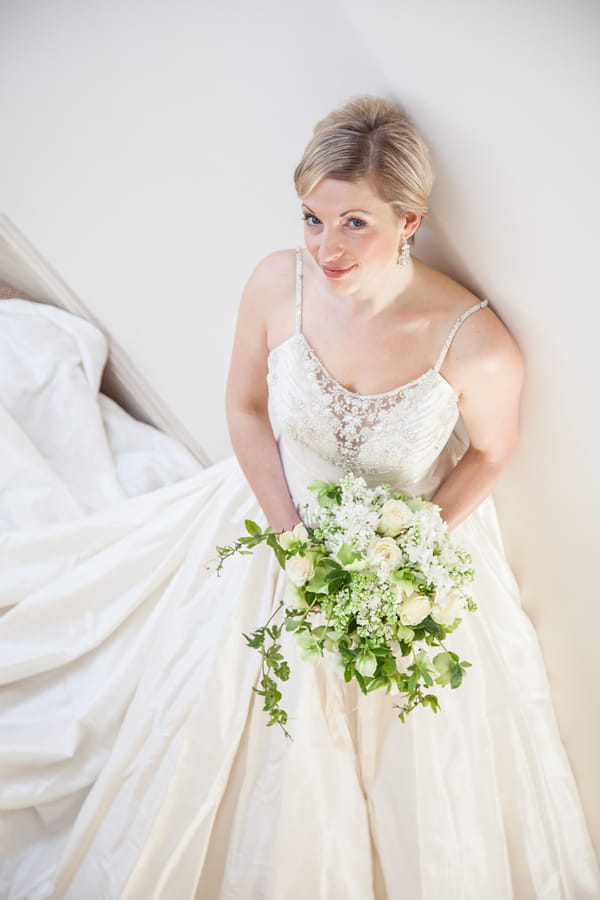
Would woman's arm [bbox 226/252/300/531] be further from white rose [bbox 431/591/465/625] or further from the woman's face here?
white rose [bbox 431/591/465/625]

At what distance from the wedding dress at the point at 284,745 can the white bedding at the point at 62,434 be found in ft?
1.11

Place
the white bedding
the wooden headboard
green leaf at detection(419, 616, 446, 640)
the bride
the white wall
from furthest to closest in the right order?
the wooden headboard < the white bedding < the bride < green leaf at detection(419, 616, 446, 640) < the white wall

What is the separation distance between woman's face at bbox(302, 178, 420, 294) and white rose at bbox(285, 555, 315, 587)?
487mm

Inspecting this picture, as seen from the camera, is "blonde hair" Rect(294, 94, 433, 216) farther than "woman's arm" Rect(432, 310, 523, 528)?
No

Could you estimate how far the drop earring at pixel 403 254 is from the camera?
1392 millimetres

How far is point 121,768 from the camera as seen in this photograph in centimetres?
151

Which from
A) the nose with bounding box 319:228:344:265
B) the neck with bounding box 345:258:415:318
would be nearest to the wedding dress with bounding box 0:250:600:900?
the neck with bounding box 345:258:415:318

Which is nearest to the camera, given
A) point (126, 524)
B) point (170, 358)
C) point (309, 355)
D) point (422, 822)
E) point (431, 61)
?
point (431, 61)

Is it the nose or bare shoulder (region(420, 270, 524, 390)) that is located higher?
the nose

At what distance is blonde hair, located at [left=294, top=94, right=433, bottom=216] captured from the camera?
127 cm

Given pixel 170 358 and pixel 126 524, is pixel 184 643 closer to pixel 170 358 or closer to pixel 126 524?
pixel 126 524

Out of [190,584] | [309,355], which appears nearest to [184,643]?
[190,584]

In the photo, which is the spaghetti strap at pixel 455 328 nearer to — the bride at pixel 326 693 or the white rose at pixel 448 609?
the bride at pixel 326 693

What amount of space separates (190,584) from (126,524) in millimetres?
280
